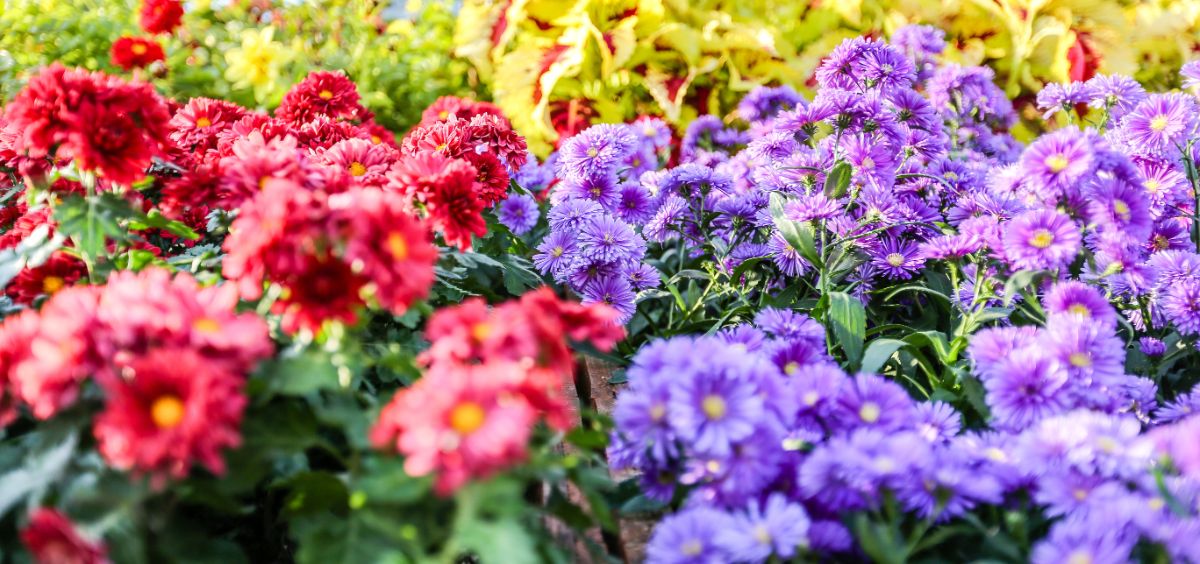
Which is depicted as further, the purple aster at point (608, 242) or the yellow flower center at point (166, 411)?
the purple aster at point (608, 242)

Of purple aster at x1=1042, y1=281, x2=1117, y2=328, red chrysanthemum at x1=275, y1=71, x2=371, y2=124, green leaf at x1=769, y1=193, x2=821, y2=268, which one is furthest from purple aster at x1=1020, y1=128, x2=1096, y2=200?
red chrysanthemum at x1=275, y1=71, x2=371, y2=124

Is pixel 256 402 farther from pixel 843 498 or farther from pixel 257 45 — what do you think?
pixel 257 45

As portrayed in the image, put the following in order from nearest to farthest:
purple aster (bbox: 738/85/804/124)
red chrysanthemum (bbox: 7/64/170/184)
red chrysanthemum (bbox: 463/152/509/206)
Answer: red chrysanthemum (bbox: 7/64/170/184) → red chrysanthemum (bbox: 463/152/509/206) → purple aster (bbox: 738/85/804/124)

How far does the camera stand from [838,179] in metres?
1.38

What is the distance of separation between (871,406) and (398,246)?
57 centimetres

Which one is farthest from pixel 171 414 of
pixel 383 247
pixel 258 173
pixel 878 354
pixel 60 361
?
pixel 878 354

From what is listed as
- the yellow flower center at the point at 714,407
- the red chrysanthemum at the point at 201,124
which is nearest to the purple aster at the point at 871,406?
the yellow flower center at the point at 714,407

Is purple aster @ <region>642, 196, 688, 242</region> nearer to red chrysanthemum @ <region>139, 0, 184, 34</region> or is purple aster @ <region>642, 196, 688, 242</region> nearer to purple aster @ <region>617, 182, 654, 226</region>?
purple aster @ <region>617, 182, 654, 226</region>

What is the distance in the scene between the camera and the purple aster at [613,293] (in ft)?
4.80

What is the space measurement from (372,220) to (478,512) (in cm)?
28

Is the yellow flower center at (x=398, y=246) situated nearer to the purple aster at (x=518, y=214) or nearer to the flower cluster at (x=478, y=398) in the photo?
the flower cluster at (x=478, y=398)

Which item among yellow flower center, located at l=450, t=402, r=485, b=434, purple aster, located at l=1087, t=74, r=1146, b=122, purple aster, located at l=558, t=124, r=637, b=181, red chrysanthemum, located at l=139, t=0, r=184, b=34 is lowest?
red chrysanthemum, located at l=139, t=0, r=184, b=34

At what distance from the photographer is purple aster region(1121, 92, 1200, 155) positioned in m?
1.35

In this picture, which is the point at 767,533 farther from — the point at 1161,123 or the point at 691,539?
the point at 1161,123
